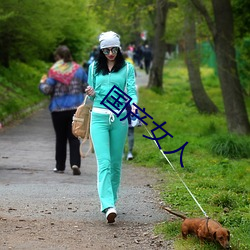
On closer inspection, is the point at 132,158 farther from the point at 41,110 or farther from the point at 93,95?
the point at 41,110

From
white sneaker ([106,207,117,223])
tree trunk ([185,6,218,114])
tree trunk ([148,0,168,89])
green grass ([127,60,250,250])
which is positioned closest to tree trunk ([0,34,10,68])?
green grass ([127,60,250,250])

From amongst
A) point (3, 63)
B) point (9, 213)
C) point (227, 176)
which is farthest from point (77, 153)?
point (3, 63)

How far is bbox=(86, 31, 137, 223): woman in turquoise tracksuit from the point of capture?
7.50m

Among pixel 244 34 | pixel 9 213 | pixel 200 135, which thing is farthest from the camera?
pixel 244 34

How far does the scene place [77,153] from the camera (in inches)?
452

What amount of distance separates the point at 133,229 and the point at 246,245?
54.1 inches

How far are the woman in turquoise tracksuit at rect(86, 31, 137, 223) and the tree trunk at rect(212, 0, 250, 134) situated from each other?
8.74 m

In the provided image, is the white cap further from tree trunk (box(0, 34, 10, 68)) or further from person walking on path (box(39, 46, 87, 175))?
tree trunk (box(0, 34, 10, 68))

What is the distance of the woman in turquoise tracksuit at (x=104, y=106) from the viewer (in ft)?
24.6

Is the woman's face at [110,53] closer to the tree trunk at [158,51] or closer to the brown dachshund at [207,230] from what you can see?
the brown dachshund at [207,230]

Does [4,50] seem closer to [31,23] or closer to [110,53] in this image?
[31,23]

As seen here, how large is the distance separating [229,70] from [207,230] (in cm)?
1056

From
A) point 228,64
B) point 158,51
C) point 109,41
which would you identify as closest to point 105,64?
point 109,41

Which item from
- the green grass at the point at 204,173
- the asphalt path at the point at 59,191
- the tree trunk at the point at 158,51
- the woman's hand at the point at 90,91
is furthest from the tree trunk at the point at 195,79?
the woman's hand at the point at 90,91
